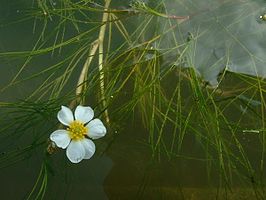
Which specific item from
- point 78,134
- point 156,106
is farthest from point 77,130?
point 156,106

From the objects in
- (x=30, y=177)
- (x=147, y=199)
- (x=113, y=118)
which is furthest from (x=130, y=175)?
(x=30, y=177)

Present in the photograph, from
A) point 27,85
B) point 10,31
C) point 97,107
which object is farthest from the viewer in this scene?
point 10,31

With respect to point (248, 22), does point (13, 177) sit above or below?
below

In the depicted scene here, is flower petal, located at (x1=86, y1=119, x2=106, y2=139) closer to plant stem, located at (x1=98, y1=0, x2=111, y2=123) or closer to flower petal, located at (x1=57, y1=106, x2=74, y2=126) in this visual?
flower petal, located at (x1=57, y1=106, x2=74, y2=126)

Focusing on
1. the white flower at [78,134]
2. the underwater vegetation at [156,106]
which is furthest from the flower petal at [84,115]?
the underwater vegetation at [156,106]

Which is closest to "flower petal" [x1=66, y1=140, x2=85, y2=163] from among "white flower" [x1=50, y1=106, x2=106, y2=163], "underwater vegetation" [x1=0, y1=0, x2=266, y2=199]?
"white flower" [x1=50, y1=106, x2=106, y2=163]

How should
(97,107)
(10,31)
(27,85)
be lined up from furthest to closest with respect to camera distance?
(10,31) → (27,85) → (97,107)

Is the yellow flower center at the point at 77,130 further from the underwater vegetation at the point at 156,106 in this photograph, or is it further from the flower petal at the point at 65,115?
the underwater vegetation at the point at 156,106

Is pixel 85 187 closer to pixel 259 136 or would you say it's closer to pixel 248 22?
pixel 259 136
